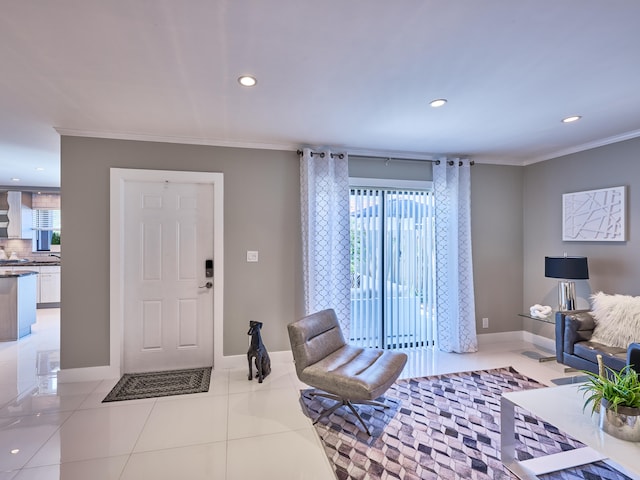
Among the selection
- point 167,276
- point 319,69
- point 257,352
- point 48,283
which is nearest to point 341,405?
point 257,352

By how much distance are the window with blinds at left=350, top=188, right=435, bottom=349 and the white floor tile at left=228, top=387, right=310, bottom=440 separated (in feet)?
4.41

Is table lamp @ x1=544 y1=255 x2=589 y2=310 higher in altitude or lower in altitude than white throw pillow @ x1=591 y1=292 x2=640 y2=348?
higher

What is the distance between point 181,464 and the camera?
2.00 m

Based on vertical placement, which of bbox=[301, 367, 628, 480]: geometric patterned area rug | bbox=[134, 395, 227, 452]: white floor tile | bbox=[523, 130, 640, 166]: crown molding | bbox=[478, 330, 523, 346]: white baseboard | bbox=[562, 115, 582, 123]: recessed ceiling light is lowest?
bbox=[301, 367, 628, 480]: geometric patterned area rug

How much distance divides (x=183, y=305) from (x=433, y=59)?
329 cm

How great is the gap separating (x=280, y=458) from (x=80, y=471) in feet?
4.05

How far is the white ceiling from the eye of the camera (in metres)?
1.51

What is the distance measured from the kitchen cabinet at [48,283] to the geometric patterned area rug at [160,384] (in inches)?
168

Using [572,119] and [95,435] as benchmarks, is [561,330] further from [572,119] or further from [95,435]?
[95,435]

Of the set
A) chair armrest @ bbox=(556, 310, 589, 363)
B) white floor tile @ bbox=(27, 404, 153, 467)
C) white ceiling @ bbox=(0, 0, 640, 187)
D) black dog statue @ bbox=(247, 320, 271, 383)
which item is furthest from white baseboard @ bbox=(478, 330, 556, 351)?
white floor tile @ bbox=(27, 404, 153, 467)

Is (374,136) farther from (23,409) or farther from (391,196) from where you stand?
(23,409)

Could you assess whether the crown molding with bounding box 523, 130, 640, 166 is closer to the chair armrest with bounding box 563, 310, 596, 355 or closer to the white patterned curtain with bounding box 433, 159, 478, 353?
the white patterned curtain with bounding box 433, 159, 478, 353

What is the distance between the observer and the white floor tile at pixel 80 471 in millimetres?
1888

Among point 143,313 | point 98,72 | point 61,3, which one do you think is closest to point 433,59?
point 61,3
